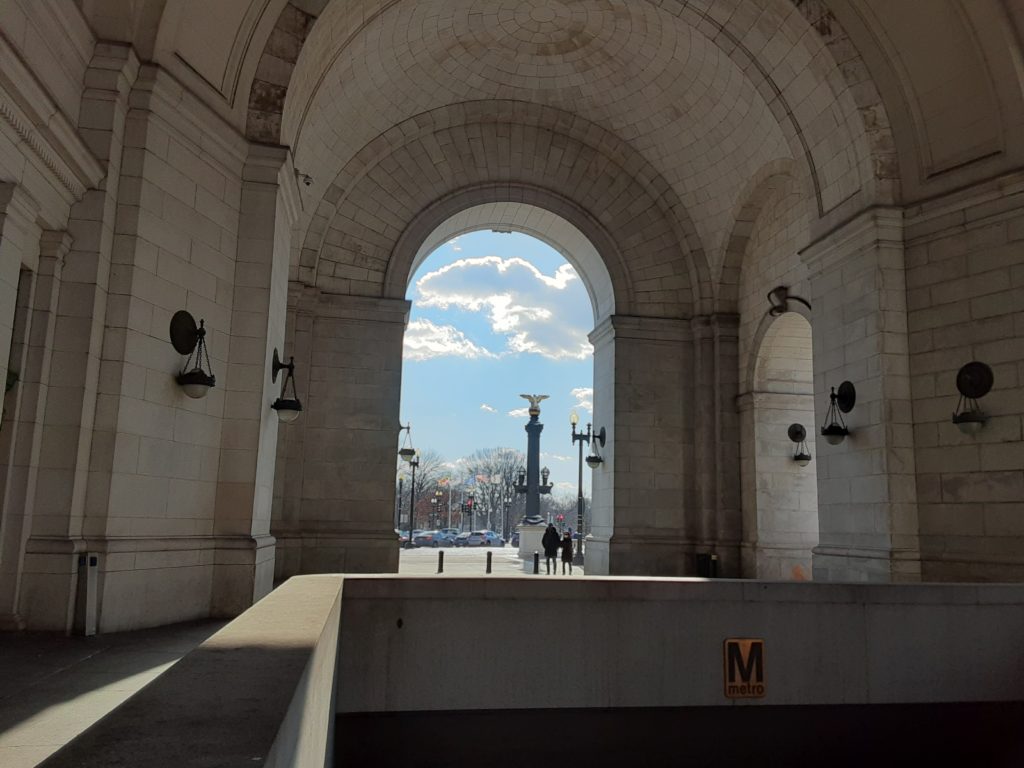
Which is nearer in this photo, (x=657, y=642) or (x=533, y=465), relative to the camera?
(x=657, y=642)

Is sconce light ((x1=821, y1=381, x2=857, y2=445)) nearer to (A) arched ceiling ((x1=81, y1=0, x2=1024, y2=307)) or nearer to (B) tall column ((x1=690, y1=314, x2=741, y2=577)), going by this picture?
(A) arched ceiling ((x1=81, y1=0, x2=1024, y2=307))

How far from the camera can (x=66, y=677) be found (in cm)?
588

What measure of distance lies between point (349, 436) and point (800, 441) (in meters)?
9.31

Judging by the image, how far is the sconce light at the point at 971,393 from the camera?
10.3m

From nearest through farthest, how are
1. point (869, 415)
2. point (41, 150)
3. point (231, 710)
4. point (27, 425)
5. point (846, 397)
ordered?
point (231, 710) → point (41, 150) → point (27, 425) → point (869, 415) → point (846, 397)

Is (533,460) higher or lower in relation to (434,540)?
higher

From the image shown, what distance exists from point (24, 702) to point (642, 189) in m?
15.8

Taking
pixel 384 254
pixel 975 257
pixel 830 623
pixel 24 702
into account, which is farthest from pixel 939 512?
pixel 384 254

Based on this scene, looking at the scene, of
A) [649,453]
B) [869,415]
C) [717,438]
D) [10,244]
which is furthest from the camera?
[649,453]

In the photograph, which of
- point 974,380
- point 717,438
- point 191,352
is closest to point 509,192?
point 717,438

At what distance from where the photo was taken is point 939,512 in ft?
35.2

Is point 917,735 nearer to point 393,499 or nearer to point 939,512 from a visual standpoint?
point 939,512

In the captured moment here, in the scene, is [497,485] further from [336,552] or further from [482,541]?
[336,552]

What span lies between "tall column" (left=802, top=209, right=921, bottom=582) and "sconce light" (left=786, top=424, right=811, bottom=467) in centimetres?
434
